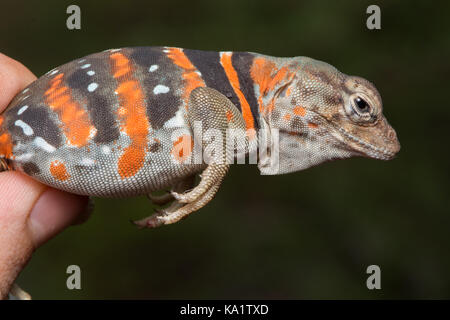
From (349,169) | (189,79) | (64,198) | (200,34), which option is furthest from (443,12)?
(64,198)

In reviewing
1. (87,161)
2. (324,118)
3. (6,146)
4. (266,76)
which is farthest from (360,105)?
(6,146)

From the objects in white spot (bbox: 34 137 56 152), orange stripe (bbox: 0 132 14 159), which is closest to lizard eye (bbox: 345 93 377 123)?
white spot (bbox: 34 137 56 152)

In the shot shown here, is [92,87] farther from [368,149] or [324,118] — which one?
[368,149]

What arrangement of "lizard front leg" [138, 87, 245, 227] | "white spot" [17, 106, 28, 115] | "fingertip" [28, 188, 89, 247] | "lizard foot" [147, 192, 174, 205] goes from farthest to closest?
"lizard foot" [147, 192, 174, 205]
"fingertip" [28, 188, 89, 247]
"white spot" [17, 106, 28, 115]
"lizard front leg" [138, 87, 245, 227]

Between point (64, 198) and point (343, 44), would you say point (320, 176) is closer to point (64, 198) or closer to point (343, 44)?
point (343, 44)

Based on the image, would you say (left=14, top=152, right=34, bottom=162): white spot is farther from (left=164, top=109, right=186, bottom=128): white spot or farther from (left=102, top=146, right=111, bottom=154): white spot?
(left=164, top=109, right=186, bottom=128): white spot

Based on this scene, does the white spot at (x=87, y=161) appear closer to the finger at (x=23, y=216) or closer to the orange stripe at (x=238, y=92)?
the finger at (x=23, y=216)
